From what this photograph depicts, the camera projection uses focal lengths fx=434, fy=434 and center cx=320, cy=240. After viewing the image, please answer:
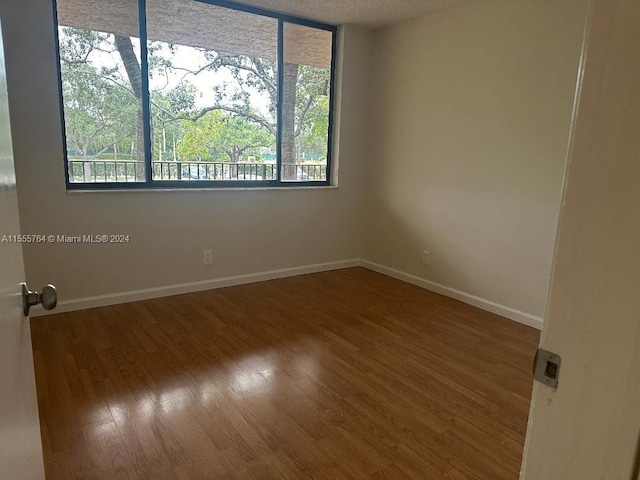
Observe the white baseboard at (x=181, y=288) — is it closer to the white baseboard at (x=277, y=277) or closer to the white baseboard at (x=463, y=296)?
the white baseboard at (x=277, y=277)

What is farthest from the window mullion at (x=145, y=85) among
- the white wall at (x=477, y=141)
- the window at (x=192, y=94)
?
the white wall at (x=477, y=141)

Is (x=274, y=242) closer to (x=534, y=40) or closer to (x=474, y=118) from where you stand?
(x=474, y=118)

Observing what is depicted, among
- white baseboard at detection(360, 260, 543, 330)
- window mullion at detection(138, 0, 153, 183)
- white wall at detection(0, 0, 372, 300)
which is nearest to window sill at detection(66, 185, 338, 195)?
white wall at detection(0, 0, 372, 300)

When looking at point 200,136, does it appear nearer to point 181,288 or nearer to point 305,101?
point 305,101

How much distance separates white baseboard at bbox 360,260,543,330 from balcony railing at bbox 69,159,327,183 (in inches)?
45.6

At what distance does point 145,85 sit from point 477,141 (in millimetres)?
2662

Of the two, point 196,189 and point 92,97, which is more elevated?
point 92,97

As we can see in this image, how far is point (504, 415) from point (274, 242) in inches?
102

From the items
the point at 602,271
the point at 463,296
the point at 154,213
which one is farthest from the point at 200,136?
the point at 602,271

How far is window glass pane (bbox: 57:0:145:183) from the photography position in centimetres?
303

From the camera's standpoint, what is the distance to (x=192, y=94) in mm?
3568

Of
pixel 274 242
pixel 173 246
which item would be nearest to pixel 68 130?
pixel 173 246

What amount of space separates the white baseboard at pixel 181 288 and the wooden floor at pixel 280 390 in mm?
91

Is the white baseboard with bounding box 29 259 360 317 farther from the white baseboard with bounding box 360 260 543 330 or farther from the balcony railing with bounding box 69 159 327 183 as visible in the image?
the balcony railing with bounding box 69 159 327 183
